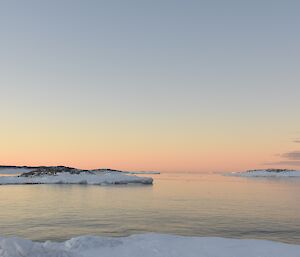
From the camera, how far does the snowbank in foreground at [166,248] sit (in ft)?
44.2

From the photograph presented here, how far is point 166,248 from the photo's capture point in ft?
47.0

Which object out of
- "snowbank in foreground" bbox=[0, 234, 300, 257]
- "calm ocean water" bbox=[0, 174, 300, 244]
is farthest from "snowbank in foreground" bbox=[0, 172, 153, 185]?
"snowbank in foreground" bbox=[0, 234, 300, 257]

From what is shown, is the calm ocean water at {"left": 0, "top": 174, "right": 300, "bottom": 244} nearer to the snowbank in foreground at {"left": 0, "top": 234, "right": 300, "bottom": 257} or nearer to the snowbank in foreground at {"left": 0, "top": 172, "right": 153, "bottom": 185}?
the snowbank in foreground at {"left": 0, "top": 234, "right": 300, "bottom": 257}

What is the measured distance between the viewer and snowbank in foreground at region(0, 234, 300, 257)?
44.2 feet

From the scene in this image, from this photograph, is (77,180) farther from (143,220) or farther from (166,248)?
(166,248)

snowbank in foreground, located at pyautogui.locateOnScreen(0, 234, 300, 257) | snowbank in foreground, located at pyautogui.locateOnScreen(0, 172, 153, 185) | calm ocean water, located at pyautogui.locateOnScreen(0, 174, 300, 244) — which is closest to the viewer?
snowbank in foreground, located at pyautogui.locateOnScreen(0, 234, 300, 257)

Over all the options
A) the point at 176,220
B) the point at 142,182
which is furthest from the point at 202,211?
the point at 142,182

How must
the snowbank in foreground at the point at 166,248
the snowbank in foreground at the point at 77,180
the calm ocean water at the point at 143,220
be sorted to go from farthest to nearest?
the snowbank in foreground at the point at 77,180 → the calm ocean water at the point at 143,220 → the snowbank in foreground at the point at 166,248

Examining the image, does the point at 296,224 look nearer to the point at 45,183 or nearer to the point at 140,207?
the point at 140,207

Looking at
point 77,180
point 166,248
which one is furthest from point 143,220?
point 77,180

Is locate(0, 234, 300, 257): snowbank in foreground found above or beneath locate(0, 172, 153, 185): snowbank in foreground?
beneath

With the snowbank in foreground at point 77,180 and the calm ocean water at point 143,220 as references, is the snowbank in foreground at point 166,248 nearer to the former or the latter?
the calm ocean water at point 143,220

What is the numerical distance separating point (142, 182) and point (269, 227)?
187 feet

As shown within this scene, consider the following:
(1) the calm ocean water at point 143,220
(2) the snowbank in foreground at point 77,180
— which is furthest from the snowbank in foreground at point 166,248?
(2) the snowbank in foreground at point 77,180
